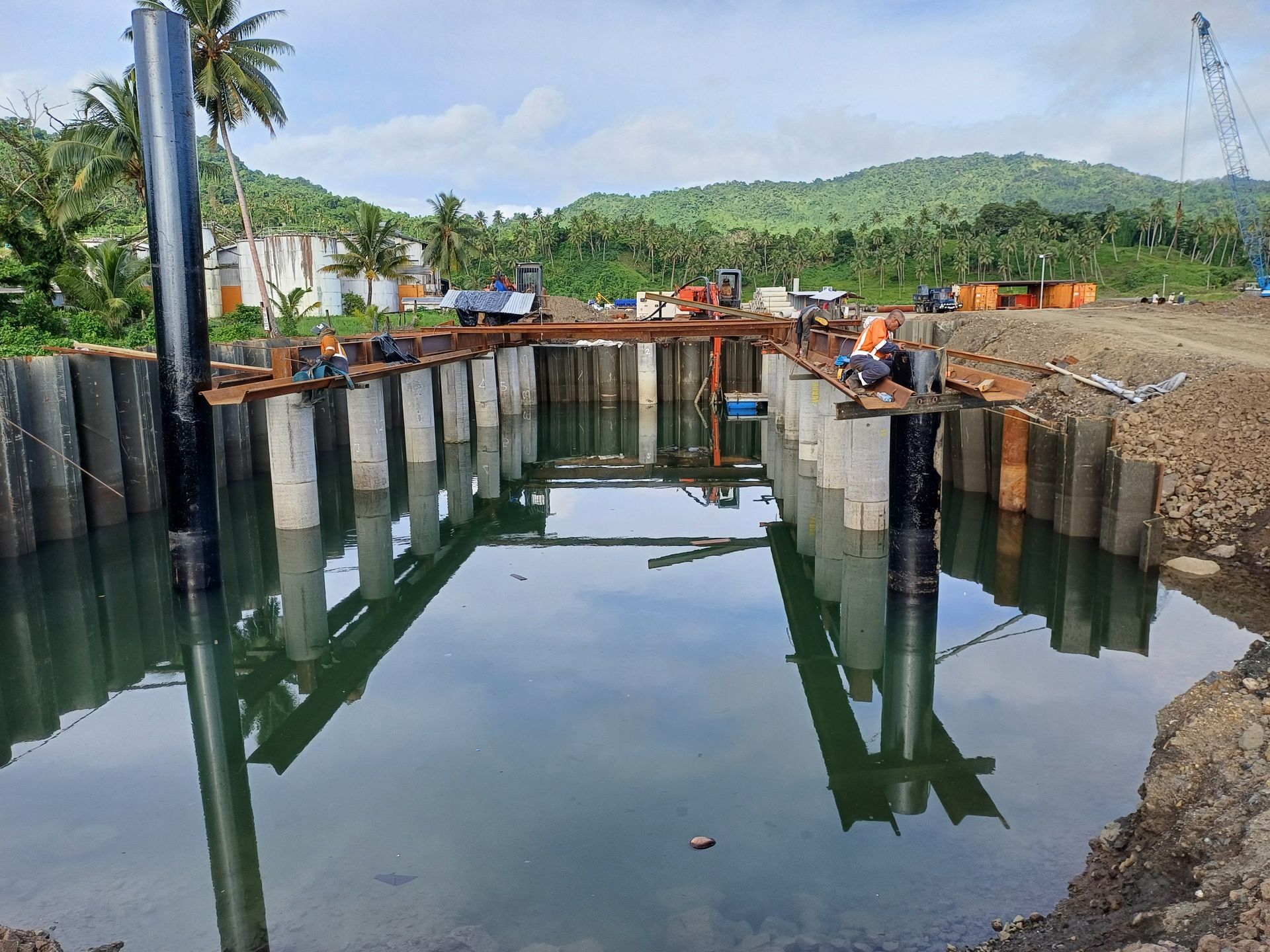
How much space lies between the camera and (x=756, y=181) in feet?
527

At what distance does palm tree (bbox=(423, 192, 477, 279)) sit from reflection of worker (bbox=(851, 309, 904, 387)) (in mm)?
43876

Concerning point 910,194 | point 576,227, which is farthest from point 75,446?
point 910,194

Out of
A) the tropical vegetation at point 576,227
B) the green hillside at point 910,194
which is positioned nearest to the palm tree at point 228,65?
the tropical vegetation at point 576,227

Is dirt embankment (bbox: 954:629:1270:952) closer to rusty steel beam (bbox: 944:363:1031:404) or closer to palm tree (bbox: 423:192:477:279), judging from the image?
rusty steel beam (bbox: 944:363:1031:404)

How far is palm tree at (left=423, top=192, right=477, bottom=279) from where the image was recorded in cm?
5297

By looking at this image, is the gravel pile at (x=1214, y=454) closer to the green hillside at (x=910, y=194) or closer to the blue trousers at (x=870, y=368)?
the blue trousers at (x=870, y=368)

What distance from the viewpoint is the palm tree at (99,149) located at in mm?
26266

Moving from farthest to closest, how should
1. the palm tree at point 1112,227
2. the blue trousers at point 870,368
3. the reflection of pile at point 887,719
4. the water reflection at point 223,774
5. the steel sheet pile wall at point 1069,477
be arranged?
the palm tree at point 1112,227
the steel sheet pile wall at point 1069,477
the blue trousers at point 870,368
the reflection of pile at point 887,719
the water reflection at point 223,774

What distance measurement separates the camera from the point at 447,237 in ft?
177

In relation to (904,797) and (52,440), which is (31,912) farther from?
(52,440)

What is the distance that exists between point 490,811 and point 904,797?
13.9ft

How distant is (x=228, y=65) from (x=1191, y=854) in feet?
103

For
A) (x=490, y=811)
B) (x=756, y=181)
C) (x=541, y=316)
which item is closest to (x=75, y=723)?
(x=490, y=811)

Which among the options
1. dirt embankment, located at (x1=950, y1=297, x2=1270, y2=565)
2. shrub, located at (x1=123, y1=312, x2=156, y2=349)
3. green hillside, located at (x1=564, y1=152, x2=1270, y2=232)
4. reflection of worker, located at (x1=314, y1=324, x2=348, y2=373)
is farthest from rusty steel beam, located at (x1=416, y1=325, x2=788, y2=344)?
green hillside, located at (x1=564, y1=152, x2=1270, y2=232)
